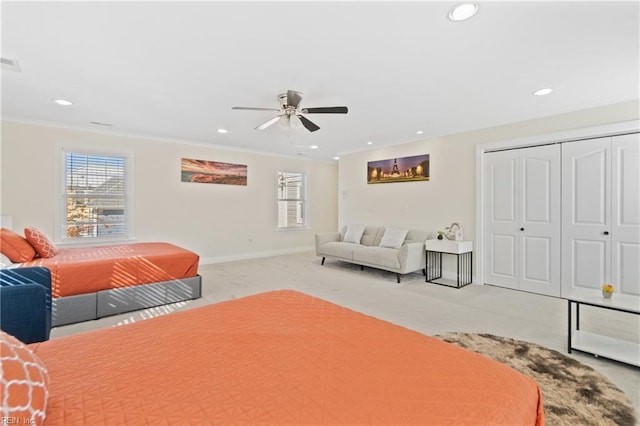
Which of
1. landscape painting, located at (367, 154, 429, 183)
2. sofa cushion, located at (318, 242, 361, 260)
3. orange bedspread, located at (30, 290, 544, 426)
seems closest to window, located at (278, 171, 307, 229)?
sofa cushion, located at (318, 242, 361, 260)

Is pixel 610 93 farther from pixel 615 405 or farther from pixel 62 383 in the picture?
pixel 62 383

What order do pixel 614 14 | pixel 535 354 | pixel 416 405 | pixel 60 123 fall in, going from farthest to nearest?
1. pixel 60 123
2. pixel 535 354
3. pixel 614 14
4. pixel 416 405

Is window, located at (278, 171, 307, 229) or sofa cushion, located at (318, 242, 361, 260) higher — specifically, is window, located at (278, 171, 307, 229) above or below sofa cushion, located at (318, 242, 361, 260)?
above

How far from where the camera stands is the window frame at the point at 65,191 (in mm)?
4734

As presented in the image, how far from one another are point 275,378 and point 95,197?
17.9ft

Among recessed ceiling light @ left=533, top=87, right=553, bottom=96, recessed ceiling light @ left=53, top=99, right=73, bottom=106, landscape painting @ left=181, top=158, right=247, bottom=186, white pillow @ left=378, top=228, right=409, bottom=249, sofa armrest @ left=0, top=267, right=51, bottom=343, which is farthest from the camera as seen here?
landscape painting @ left=181, top=158, right=247, bottom=186

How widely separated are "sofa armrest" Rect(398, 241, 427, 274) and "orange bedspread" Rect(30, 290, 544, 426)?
3.40 meters

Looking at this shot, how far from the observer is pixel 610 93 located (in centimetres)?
344

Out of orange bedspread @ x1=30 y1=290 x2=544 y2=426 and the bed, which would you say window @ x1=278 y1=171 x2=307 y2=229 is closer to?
the bed

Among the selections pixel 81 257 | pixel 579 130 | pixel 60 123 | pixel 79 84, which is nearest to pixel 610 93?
pixel 579 130

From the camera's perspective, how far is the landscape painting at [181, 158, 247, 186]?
19.7ft

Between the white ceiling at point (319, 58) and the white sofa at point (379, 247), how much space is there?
7.04 feet

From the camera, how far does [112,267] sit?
3.35 metres

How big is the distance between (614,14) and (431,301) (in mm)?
3180
